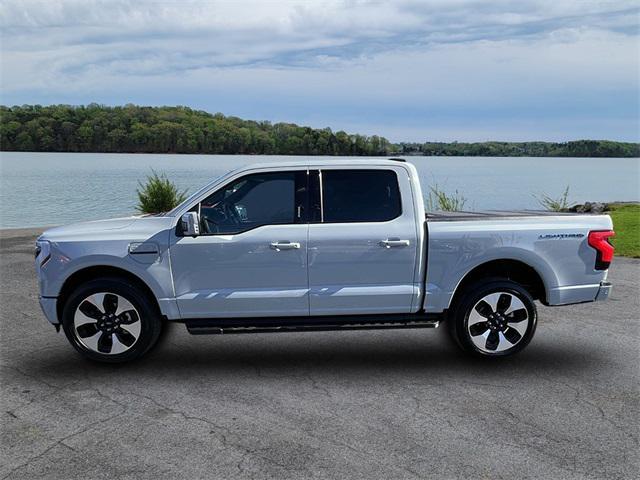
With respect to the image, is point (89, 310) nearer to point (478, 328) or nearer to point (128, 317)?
point (128, 317)

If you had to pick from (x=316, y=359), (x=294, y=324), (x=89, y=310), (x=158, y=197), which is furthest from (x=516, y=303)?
(x=158, y=197)

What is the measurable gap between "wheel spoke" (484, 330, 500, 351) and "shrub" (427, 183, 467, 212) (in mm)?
12173

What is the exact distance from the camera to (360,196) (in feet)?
20.2

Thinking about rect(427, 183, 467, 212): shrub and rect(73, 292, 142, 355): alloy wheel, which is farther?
rect(427, 183, 467, 212): shrub

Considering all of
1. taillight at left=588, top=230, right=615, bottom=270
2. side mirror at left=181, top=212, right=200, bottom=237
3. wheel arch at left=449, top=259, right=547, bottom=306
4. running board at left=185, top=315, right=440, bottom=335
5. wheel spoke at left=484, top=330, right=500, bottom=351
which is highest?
side mirror at left=181, top=212, right=200, bottom=237

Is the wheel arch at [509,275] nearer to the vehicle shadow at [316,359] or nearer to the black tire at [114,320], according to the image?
the vehicle shadow at [316,359]

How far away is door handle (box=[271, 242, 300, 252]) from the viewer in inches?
233

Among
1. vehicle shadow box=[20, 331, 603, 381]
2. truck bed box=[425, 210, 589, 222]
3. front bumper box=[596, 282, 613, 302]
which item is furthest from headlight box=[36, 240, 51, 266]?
front bumper box=[596, 282, 613, 302]

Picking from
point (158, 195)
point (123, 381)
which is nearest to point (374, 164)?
point (123, 381)

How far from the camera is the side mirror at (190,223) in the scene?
18.9 ft

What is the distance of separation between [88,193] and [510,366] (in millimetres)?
38434

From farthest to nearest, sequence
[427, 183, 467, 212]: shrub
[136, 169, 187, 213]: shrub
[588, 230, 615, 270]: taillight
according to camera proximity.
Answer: [136, 169, 187, 213]: shrub < [427, 183, 467, 212]: shrub < [588, 230, 615, 270]: taillight

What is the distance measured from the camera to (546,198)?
21.2 metres

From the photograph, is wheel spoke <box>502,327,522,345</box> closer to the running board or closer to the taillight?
the running board
